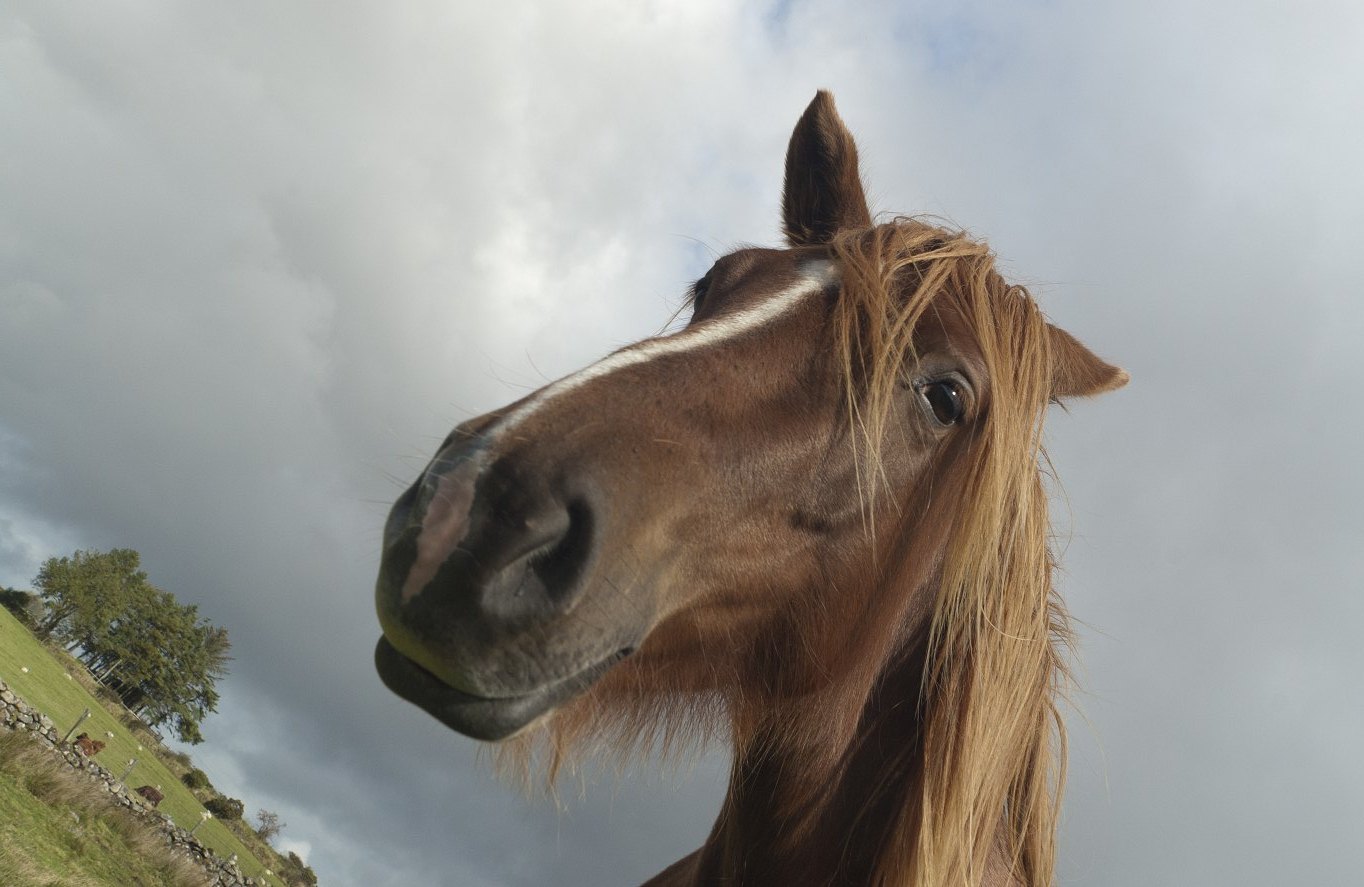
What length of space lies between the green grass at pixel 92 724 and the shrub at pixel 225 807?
7892 millimetres

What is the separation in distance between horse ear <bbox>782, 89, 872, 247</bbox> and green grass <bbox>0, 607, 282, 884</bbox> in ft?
85.0

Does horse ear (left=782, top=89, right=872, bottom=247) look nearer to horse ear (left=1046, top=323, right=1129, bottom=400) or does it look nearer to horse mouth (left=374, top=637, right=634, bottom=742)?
horse ear (left=1046, top=323, right=1129, bottom=400)

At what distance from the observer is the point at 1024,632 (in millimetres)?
2768

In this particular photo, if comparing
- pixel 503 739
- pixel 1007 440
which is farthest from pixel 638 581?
pixel 1007 440

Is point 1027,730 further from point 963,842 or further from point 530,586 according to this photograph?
point 530,586

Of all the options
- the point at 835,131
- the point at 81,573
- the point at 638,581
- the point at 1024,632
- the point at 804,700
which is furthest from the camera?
the point at 81,573

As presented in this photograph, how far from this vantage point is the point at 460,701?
5.27ft

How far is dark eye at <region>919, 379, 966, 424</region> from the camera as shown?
2545 mm

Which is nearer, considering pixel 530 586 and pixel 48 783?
pixel 530 586

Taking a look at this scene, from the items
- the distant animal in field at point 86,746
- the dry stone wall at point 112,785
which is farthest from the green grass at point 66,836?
the distant animal in field at point 86,746

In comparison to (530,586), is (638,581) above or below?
above

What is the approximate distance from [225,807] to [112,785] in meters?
26.9

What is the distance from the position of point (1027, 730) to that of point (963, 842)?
0.50 metres

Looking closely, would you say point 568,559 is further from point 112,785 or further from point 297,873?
point 297,873
